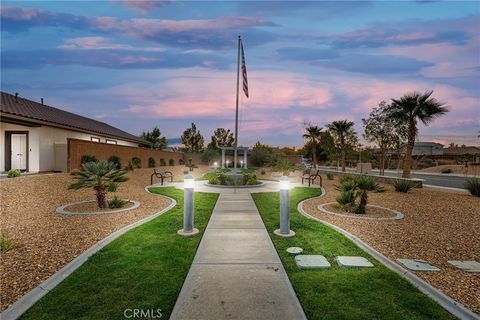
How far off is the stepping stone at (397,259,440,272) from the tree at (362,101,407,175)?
2167 cm

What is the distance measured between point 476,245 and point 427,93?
13.3 meters

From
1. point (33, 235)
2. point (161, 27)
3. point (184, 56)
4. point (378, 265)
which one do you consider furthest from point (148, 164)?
point (378, 265)

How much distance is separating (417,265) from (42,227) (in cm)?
789

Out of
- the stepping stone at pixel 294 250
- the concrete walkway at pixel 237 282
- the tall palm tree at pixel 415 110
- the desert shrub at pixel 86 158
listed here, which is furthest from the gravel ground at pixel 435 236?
the desert shrub at pixel 86 158

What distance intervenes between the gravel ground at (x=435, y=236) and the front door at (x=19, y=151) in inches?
639

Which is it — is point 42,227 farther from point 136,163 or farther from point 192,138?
point 192,138

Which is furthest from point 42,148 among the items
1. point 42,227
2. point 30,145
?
point 42,227

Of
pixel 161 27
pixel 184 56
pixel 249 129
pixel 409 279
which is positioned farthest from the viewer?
pixel 249 129

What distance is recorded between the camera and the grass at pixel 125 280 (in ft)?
9.74

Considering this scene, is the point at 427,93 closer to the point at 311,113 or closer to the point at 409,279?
the point at 409,279

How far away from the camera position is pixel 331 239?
5500 mm

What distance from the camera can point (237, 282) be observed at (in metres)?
3.60

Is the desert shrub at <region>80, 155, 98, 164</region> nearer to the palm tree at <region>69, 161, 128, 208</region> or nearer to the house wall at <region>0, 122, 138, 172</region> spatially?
the house wall at <region>0, 122, 138, 172</region>

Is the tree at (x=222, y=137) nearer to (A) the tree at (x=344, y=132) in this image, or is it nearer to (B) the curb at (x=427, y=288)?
(A) the tree at (x=344, y=132)
